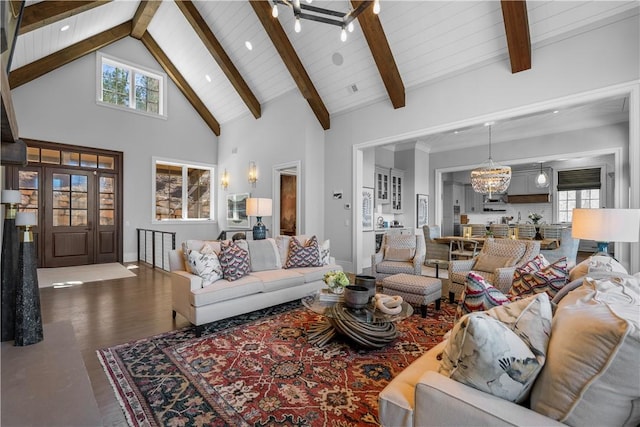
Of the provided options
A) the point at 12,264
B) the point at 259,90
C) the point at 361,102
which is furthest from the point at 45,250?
the point at 361,102

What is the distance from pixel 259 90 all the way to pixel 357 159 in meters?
2.98

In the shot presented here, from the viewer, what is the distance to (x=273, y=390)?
81.4 inches

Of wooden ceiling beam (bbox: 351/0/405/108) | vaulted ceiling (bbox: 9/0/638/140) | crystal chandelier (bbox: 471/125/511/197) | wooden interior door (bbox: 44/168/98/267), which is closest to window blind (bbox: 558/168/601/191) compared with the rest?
crystal chandelier (bbox: 471/125/511/197)

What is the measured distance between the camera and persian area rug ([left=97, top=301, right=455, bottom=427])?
1.83 m

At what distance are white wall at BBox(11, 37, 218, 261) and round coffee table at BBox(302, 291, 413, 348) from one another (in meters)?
6.35

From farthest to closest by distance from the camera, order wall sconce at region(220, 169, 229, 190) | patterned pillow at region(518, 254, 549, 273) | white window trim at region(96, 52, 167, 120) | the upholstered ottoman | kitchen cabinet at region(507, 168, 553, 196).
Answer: kitchen cabinet at region(507, 168, 553, 196)
wall sconce at region(220, 169, 229, 190)
white window trim at region(96, 52, 167, 120)
the upholstered ottoman
patterned pillow at region(518, 254, 549, 273)

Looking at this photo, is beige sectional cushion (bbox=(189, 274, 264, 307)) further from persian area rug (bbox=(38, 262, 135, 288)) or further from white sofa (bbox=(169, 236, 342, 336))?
persian area rug (bbox=(38, 262, 135, 288))

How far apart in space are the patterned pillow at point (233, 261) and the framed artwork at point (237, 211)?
4279 mm

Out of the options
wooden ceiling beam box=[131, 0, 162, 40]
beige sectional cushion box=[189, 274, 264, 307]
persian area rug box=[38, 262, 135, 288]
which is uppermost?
wooden ceiling beam box=[131, 0, 162, 40]

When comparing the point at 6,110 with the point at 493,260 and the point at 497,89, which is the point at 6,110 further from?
the point at 497,89

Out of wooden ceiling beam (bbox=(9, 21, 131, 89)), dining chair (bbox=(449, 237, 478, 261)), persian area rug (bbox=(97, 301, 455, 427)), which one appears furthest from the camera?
dining chair (bbox=(449, 237, 478, 261))

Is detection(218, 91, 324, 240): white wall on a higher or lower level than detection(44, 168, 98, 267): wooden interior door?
higher

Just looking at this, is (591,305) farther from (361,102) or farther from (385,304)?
(361,102)

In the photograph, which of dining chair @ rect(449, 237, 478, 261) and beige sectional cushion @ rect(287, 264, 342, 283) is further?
dining chair @ rect(449, 237, 478, 261)
